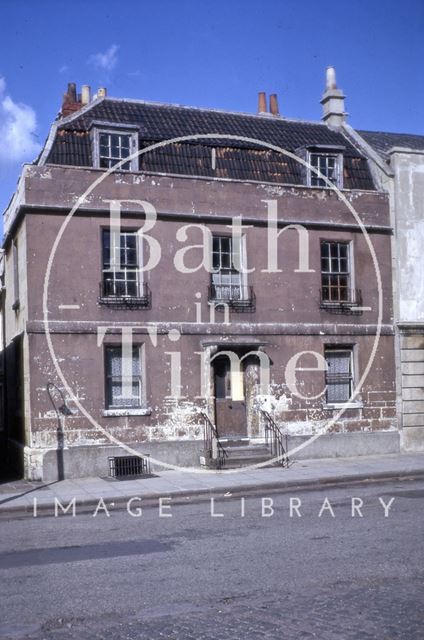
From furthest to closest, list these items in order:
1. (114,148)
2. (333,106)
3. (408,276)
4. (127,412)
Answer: (333,106), (408,276), (114,148), (127,412)

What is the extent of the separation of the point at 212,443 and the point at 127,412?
2.31 meters

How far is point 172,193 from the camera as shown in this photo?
20.4 meters

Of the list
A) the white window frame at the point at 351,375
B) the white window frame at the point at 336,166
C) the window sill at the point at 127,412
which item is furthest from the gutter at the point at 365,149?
the window sill at the point at 127,412

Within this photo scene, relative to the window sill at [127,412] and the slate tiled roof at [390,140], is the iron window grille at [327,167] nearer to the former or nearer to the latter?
the slate tiled roof at [390,140]

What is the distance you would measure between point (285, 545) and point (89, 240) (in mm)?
10907

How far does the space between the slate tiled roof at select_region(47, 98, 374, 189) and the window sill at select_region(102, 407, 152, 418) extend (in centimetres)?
622

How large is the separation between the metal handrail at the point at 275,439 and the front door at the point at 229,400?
1.96 ft

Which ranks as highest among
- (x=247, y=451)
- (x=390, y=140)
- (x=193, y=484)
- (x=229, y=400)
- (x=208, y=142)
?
(x=390, y=140)

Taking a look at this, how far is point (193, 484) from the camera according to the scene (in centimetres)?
1731

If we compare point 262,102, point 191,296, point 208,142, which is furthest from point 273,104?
point 191,296

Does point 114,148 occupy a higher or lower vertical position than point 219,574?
higher

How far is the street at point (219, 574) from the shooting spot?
24.3ft

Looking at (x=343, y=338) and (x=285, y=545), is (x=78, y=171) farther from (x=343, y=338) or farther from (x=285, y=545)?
(x=285, y=545)

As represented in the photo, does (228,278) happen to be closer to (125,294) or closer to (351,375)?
(125,294)
